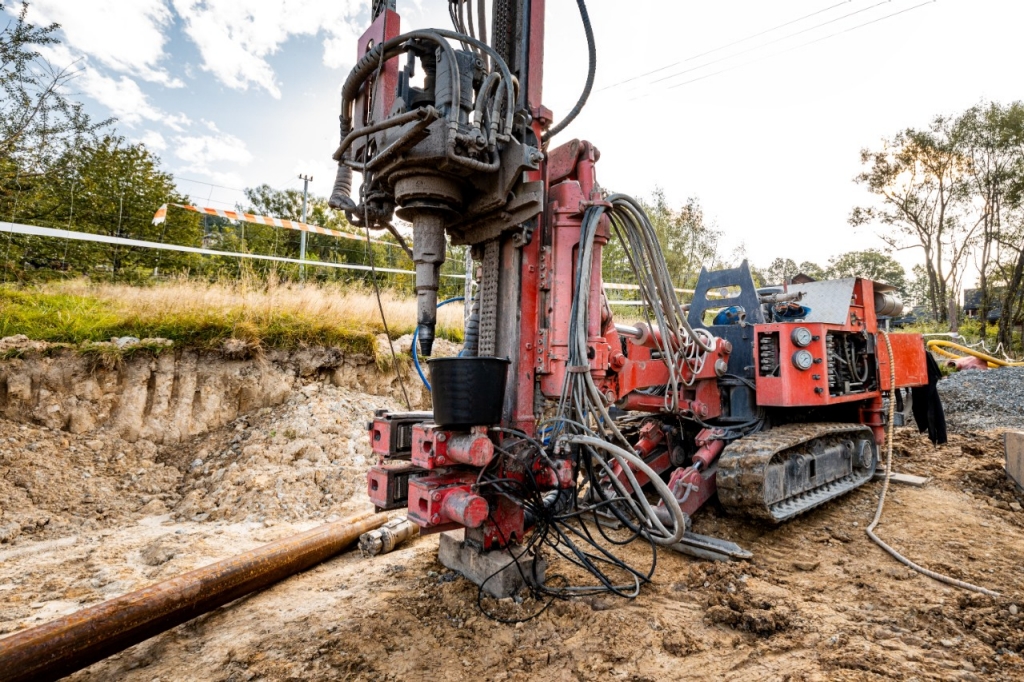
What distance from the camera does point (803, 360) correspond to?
4.02 meters

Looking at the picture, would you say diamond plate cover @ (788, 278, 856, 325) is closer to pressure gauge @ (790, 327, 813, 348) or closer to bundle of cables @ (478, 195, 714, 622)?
pressure gauge @ (790, 327, 813, 348)

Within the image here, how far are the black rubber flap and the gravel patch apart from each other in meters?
8.61

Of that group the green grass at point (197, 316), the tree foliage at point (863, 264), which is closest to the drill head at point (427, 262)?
the green grass at point (197, 316)

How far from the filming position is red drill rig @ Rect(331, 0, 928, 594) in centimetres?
274

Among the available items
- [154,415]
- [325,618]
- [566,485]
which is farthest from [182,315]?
Result: [566,485]

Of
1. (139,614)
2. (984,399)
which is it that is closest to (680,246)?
(984,399)

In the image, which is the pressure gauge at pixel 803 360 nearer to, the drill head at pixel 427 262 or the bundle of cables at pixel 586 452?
the bundle of cables at pixel 586 452

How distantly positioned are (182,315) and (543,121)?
465 centimetres

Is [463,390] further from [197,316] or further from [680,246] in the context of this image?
[680,246]

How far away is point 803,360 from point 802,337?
178 millimetres

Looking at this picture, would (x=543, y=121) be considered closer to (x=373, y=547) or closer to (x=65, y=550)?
(x=373, y=547)

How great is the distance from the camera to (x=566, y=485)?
2.77 m

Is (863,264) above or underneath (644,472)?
above

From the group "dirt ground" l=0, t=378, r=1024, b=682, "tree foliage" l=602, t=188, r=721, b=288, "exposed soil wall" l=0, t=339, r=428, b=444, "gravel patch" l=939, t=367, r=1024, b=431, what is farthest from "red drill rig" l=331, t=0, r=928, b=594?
"tree foliage" l=602, t=188, r=721, b=288
